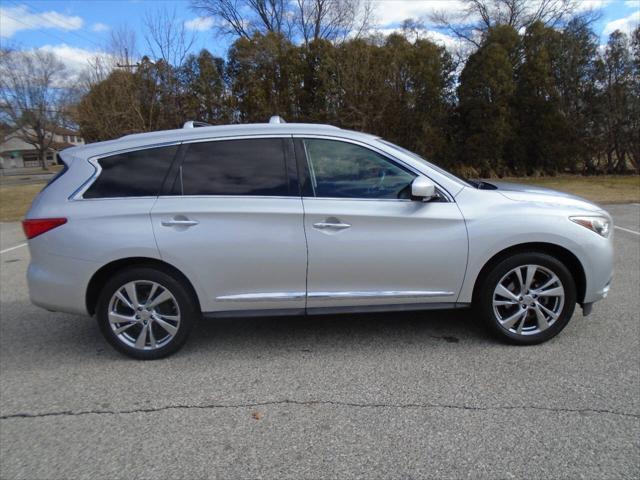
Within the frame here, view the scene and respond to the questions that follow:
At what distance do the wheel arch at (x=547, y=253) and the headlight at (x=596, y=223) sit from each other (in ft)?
0.83

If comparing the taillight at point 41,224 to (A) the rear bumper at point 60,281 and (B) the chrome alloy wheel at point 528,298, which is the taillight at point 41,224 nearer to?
(A) the rear bumper at point 60,281

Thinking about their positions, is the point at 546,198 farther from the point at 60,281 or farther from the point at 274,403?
the point at 60,281

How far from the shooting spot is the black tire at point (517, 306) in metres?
3.45

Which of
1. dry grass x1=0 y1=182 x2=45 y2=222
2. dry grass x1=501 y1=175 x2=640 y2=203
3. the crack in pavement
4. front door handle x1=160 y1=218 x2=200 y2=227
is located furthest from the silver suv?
dry grass x1=0 y1=182 x2=45 y2=222

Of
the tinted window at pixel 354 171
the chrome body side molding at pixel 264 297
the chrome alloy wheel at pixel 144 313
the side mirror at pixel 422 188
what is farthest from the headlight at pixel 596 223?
the chrome alloy wheel at pixel 144 313

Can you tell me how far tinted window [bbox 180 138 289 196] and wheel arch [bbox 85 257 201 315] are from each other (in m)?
0.60

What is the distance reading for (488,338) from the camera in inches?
146

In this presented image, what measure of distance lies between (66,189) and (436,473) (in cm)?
331

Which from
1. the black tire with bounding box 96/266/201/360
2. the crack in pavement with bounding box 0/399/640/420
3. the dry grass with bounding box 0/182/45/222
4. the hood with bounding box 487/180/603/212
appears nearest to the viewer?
the crack in pavement with bounding box 0/399/640/420

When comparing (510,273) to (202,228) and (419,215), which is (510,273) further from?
(202,228)

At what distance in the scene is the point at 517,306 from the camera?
3.51 m

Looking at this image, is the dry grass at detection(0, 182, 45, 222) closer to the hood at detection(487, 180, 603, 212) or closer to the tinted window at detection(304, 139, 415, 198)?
the tinted window at detection(304, 139, 415, 198)

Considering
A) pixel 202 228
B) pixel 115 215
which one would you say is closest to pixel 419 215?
pixel 202 228

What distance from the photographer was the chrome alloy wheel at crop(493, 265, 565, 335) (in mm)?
3480
